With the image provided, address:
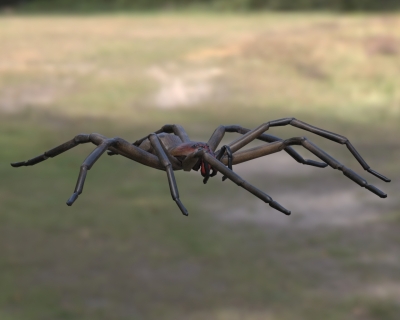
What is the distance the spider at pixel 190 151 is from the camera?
1198 millimetres

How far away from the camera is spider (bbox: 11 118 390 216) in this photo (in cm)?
120

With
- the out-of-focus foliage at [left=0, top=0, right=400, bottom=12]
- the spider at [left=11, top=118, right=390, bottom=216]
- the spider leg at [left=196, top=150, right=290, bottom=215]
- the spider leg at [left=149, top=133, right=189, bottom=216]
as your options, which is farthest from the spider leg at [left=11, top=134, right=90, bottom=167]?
the out-of-focus foliage at [left=0, top=0, right=400, bottom=12]

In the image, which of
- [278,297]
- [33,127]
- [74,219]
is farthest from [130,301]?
[33,127]

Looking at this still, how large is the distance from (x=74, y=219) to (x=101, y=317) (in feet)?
17.3

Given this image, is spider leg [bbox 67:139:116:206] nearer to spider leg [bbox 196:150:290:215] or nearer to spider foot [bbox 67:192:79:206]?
spider foot [bbox 67:192:79:206]

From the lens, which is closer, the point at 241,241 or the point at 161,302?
the point at 161,302

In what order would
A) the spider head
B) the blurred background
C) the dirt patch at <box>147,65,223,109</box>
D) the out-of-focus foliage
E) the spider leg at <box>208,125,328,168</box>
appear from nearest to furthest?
the spider head → the spider leg at <box>208,125,328,168</box> → the blurred background → the dirt patch at <box>147,65,223,109</box> → the out-of-focus foliage

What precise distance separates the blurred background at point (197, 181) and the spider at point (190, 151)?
546 inches

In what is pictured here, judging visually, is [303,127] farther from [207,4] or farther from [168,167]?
[207,4]

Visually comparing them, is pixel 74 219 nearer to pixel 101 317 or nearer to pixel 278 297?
pixel 101 317

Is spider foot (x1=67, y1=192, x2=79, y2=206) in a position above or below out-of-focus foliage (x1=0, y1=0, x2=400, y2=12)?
above

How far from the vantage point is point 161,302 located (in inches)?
631

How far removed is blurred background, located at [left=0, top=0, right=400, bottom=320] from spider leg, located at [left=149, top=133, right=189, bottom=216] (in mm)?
13911

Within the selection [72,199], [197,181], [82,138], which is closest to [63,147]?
[82,138]
